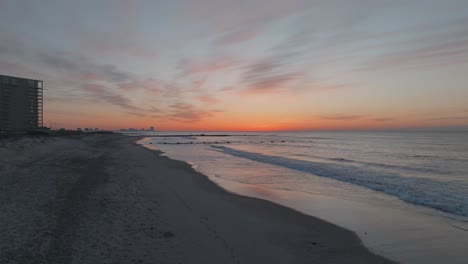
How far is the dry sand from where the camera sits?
5.66 meters

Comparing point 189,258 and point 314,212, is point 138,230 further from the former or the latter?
point 314,212

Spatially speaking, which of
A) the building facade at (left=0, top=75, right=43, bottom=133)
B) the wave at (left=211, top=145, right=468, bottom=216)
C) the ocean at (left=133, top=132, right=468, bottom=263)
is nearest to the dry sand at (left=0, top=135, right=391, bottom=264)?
the ocean at (left=133, top=132, right=468, bottom=263)

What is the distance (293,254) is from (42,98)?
111 metres

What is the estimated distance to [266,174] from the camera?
65.2 ft

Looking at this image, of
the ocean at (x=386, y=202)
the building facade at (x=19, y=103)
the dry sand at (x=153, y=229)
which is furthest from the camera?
the building facade at (x=19, y=103)

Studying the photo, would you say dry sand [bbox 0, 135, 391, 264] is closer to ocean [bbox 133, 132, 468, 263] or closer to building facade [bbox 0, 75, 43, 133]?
ocean [bbox 133, 132, 468, 263]

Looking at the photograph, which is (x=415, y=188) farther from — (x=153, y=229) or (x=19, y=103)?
(x=19, y=103)

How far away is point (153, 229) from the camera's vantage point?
727cm

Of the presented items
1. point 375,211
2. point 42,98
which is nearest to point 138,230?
point 375,211

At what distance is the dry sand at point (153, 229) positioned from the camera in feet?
18.6

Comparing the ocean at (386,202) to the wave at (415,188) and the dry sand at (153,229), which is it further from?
the dry sand at (153,229)

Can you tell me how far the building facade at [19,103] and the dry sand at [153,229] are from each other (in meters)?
86.9

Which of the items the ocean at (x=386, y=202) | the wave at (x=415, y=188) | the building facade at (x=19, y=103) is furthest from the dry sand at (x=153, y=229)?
the building facade at (x=19, y=103)

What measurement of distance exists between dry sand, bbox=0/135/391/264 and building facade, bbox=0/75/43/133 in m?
86.9
